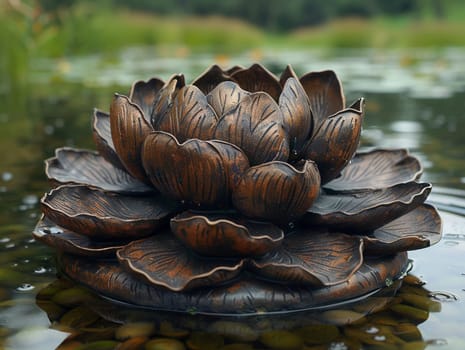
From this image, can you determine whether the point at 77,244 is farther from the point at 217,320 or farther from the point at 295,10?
the point at 295,10

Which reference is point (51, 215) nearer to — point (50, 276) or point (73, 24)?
point (50, 276)

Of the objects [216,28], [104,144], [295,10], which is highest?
[104,144]

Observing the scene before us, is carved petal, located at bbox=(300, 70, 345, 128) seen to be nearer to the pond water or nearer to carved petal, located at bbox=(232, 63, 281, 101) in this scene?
carved petal, located at bbox=(232, 63, 281, 101)

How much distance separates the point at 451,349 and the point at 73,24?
9.45 metres

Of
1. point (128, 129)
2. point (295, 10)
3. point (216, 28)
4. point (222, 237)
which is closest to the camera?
point (222, 237)

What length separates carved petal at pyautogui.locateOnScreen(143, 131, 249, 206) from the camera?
1556 mm

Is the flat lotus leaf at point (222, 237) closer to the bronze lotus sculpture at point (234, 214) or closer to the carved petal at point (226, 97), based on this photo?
the bronze lotus sculpture at point (234, 214)

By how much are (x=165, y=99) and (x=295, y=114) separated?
35 cm

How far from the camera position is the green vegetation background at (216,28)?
7.62 metres

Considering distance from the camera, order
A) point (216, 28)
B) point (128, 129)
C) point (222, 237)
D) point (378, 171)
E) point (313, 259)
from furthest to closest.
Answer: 1. point (216, 28)
2. point (378, 171)
3. point (128, 129)
4. point (313, 259)
5. point (222, 237)

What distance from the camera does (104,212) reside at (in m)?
1.76

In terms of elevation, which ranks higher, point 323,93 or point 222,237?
point 323,93

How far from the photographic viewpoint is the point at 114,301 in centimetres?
164

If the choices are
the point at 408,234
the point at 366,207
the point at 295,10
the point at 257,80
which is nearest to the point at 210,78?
the point at 257,80
